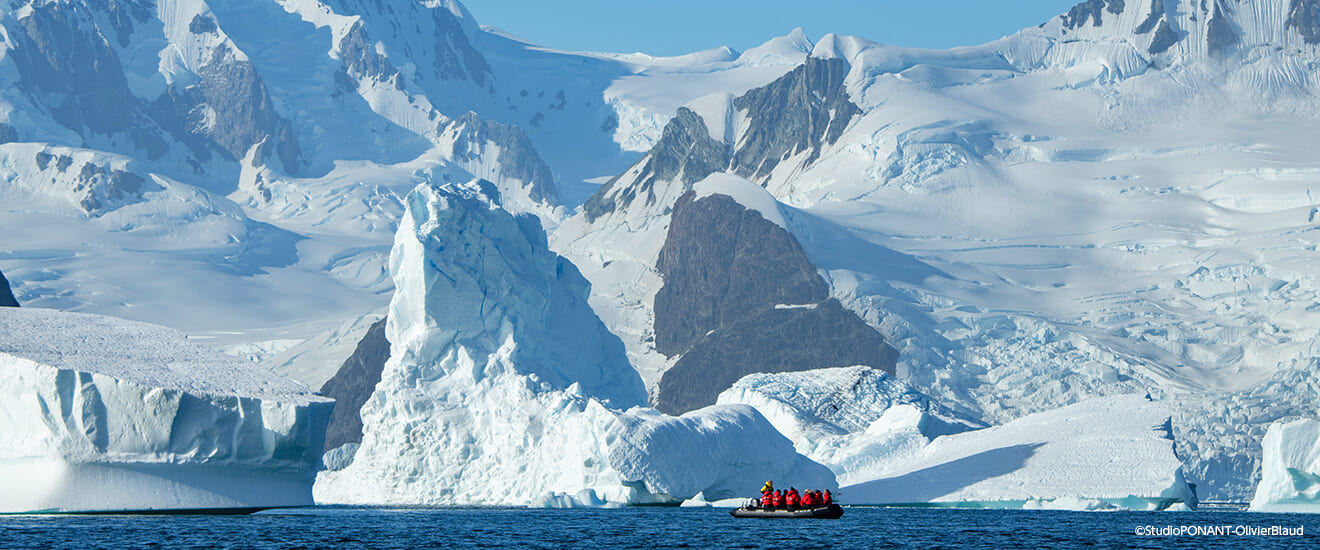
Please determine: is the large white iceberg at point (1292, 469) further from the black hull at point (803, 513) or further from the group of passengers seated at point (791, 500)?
the group of passengers seated at point (791, 500)

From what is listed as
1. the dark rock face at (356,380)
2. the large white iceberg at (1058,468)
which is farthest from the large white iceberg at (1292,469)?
the dark rock face at (356,380)

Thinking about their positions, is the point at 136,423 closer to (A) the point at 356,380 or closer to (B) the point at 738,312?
(A) the point at 356,380

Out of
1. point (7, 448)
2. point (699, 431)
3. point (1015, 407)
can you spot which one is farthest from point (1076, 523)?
point (1015, 407)

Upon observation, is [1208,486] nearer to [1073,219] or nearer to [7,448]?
[1073,219]

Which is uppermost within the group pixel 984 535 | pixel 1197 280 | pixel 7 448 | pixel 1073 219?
pixel 1073 219

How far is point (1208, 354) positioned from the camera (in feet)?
514

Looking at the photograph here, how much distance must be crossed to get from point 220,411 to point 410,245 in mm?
28656

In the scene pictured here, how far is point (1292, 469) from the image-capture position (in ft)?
240

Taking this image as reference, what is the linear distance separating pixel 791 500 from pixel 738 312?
10607 centimetres

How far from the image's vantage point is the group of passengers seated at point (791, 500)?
235ft

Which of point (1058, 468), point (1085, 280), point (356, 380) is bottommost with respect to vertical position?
point (1058, 468)

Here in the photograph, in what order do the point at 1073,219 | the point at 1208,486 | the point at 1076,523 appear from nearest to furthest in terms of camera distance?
the point at 1076,523 → the point at 1208,486 → the point at 1073,219

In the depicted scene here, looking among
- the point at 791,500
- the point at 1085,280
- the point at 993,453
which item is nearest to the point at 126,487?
the point at 791,500

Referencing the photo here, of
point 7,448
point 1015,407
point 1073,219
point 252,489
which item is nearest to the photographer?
point 7,448
